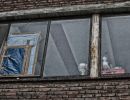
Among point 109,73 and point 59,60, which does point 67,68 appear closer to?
point 59,60

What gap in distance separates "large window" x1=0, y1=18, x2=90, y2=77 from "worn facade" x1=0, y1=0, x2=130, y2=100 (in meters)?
0.18

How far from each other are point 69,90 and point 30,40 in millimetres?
1771

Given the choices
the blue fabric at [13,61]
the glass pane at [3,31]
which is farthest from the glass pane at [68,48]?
the glass pane at [3,31]

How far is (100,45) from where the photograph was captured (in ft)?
24.3

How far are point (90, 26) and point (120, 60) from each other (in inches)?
43.2

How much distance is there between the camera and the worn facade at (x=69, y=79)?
21.6ft

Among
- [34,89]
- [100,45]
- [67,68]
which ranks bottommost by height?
[34,89]

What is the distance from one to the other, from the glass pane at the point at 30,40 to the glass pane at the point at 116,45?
137 cm

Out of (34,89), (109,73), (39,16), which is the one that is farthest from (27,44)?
(109,73)

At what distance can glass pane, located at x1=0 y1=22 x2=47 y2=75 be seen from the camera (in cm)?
750

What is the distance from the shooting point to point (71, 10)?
26.3 feet

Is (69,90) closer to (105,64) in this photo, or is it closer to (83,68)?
(83,68)

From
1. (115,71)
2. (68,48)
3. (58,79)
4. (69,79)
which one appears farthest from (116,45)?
(58,79)

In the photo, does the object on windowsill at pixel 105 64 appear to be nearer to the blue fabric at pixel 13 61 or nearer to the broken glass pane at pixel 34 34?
the broken glass pane at pixel 34 34
